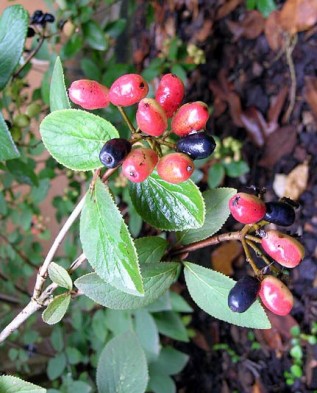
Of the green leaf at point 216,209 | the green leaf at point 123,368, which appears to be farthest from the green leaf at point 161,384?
the green leaf at point 216,209

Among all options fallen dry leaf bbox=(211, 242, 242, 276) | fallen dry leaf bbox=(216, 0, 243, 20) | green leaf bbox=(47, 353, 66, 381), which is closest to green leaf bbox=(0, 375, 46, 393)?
green leaf bbox=(47, 353, 66, 381)

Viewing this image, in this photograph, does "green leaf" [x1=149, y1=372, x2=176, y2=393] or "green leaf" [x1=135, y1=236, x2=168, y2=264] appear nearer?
"green leaf" [x1=135, y1=236, x2=168, y2=264]

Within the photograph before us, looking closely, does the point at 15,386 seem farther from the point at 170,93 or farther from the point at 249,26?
the point at 249,26

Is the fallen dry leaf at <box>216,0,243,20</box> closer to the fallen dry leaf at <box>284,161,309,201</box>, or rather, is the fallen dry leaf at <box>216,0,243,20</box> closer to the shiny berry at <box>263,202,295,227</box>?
the fallen dry leaf at <box>284,161,309,201</box>

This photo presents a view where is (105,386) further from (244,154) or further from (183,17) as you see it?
(183,17)

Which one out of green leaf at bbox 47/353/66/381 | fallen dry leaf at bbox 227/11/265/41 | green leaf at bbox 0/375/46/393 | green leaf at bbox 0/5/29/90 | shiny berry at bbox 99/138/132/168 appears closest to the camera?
shiny berry at bbox 99/138/132/168

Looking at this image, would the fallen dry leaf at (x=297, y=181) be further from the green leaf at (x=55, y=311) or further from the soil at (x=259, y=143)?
the green leaf at (x=55, y=311)

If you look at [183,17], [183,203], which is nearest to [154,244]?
[183,203]

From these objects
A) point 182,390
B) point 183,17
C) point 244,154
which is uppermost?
→ point 183,17
